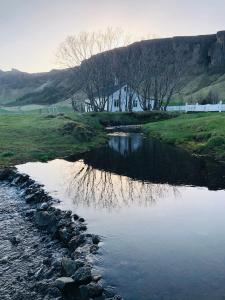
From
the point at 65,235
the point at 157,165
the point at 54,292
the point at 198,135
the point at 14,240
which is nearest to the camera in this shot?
the point at 54,292

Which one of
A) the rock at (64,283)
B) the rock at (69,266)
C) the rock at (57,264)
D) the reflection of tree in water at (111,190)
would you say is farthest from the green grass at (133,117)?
the rock at (64,283)

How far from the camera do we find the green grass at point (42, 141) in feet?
126

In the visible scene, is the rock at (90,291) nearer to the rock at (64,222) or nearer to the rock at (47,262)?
the rock at (47,262)

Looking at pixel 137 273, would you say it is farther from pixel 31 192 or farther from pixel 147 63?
pixel 147 63

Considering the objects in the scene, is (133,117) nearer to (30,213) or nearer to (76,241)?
(30,213)

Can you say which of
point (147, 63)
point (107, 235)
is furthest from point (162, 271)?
point (147, 63)

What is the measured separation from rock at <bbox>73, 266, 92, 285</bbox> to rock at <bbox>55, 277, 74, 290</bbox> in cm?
19

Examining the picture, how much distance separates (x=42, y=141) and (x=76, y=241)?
102ft

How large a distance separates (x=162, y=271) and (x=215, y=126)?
130 ft

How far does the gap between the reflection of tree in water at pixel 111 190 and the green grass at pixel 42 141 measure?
865cm

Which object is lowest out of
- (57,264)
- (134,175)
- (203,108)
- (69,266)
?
(134,175)

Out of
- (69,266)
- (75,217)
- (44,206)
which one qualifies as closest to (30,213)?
(44,206)

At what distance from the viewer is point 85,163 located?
36.6 m

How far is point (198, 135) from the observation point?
49.2 metres
